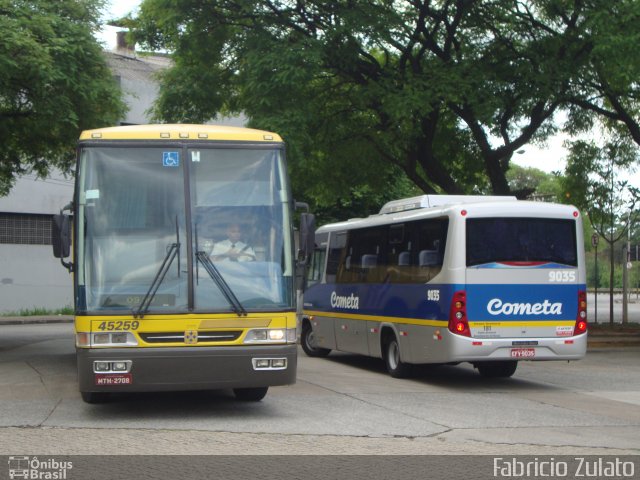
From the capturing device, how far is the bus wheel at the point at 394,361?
664 inches

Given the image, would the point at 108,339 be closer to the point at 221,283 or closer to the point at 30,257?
the point at 221,283

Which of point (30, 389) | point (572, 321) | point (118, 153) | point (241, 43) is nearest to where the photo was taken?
point (118, 153)

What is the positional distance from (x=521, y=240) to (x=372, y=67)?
36.5 ft

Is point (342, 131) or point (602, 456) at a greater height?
point (342, 131)

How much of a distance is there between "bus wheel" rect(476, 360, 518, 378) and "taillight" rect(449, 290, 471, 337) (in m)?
2.43

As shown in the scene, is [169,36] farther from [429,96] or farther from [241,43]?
[429,96]

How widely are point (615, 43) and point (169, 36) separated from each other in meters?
10.9

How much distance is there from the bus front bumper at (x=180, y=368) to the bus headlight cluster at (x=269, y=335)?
2.9 inches

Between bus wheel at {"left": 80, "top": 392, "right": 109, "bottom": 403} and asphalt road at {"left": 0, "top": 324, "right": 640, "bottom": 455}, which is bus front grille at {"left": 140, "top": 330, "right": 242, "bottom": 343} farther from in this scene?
bus wheel at {"left": 80, "top": 392, "right": 109, "bottom": 403}

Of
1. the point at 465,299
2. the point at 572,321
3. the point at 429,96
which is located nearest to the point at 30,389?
the point at 465,299

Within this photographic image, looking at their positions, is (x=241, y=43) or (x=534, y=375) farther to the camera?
(x=241, y=43)

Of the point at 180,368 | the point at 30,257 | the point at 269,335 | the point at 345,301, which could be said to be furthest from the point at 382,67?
the point at 30,257

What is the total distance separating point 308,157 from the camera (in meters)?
27.1

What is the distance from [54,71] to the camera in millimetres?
18703
